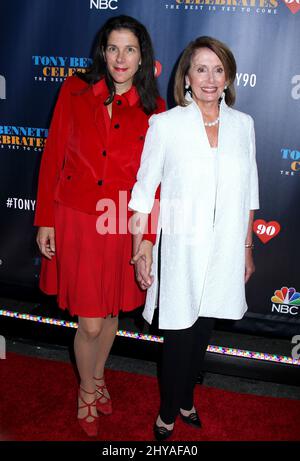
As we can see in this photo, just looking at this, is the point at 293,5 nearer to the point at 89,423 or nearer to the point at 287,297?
the point at 287,297

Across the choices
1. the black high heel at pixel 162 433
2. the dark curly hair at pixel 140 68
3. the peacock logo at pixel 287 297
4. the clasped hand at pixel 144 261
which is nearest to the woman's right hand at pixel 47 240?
the clasped hand at pixel 144 261

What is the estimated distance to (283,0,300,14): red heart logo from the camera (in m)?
2.37

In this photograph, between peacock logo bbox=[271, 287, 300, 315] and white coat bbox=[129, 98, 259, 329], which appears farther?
peacock logo bbox=[271, 287, 300, 315]

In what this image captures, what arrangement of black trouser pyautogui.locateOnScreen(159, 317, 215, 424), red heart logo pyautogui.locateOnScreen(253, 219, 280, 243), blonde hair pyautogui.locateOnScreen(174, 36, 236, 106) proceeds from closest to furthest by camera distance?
1. blonde hair pyautogui.locateOnScreen(174, 36, 236, 106)
2. black trouser pyautogui.locateOnScreen(159, 317, 215, 424)
3. red heart logo pyautogui.locateOnScreen(253, 219, 280, 243)

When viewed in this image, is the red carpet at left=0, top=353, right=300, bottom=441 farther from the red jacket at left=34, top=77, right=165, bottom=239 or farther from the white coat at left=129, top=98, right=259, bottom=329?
the red jacket at left=34, top=77, right=165, bottom=239

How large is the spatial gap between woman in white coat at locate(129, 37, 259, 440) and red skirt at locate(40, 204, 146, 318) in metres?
0.12

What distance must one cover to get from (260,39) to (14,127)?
4.67 ft

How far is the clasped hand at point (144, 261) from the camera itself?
6.02 ft

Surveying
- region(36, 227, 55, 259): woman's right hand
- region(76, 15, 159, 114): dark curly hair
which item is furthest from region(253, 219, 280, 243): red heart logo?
region(36, 227, 55, 259): woman's right hand

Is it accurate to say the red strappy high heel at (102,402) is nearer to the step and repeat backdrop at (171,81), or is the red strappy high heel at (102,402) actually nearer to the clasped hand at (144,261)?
the clasped hand at (144,261)

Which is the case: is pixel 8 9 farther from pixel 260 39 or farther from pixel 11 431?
pixel 11 431

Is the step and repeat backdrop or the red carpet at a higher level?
the step and repeat backdrop

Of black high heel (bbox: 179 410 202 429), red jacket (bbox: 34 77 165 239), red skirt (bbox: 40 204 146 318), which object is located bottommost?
black high heel (bbox: 179 410 202 429)

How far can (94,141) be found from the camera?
1.83 metres
